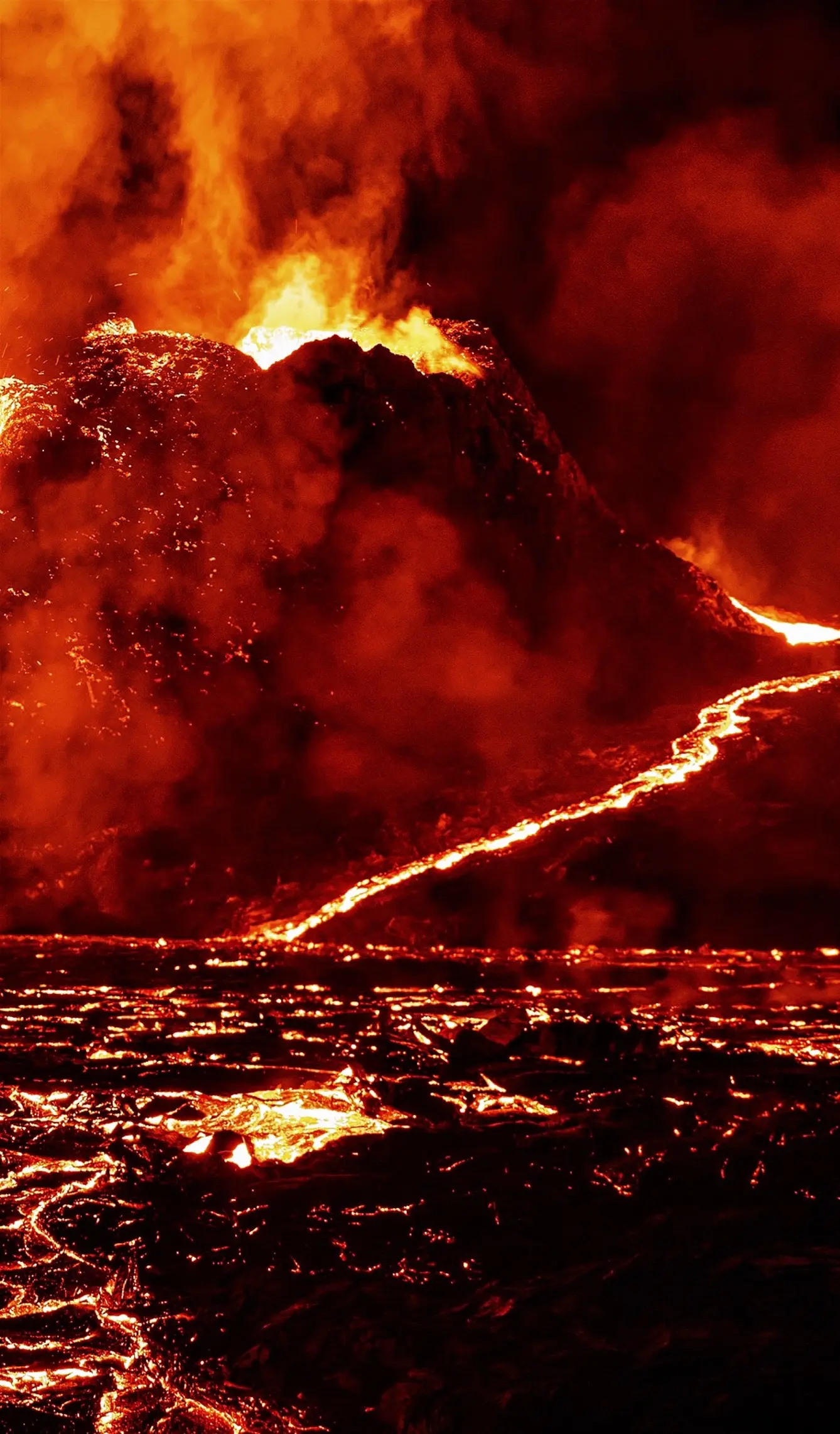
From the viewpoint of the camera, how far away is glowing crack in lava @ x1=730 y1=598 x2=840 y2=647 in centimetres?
4100

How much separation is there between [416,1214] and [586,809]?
16.8 meters

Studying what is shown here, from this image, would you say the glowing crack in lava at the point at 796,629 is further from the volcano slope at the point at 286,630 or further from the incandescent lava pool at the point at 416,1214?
the incandescent lava pool at the point at 416,1214

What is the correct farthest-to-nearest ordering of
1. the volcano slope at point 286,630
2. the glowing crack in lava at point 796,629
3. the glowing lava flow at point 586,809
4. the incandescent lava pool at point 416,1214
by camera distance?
the glowing crack in lava at point 796,629
the volcano slope at point 286,630
the glowing lava flow at point 586,809
the incandescent lava pool at point 416,1214

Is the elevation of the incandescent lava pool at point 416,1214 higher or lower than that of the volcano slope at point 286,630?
lower

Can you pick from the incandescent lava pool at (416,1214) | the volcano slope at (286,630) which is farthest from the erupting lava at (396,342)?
the incandescent lava pool at (416,1214)

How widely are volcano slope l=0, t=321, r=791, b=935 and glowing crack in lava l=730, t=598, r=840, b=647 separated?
230 centimetres

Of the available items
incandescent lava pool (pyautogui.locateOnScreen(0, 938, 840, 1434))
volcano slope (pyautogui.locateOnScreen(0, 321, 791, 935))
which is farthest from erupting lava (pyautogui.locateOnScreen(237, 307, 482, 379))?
incandescent lava pool (pyautogui.locateOnScreen(0, 938, 840, 1434))

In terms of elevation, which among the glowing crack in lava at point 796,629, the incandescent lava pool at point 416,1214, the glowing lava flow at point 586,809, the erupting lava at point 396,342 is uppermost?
the erupting lava at point 396,342

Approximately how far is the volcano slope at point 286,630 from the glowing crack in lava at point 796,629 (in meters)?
2.30

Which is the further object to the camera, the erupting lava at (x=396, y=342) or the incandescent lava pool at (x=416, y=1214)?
the erupting lava at (x=396, y=342)

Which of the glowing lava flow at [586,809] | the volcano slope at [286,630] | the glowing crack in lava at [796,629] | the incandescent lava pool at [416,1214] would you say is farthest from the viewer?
the glowing crack in lava at [796,629]

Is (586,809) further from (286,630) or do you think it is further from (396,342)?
(396,342)

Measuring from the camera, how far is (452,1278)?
733cm

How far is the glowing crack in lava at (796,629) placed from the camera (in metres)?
41.0
